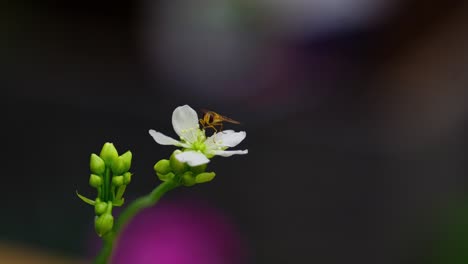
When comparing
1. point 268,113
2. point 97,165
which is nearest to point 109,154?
point 97,165

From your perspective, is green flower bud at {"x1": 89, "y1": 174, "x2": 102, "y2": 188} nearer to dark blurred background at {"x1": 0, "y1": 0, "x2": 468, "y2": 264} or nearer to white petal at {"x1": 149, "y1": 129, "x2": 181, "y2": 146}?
white petal at {"x1": 149, "y1": 129, "x2": 181, "y2": 146}

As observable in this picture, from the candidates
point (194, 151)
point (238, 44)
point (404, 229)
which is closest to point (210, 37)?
point (238, 44)

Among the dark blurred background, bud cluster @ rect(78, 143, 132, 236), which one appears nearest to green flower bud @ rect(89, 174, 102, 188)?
bud cluster @ rect(78, 143, 132, 236)

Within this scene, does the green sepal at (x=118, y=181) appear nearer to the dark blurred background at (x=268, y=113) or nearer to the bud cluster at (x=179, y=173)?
the bud cluster at (x=179, y=173)

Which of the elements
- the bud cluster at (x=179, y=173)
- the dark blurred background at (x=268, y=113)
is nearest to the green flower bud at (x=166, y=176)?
the bud cluster at (x=179, y=173)

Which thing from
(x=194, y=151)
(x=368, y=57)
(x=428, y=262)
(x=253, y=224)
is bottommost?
(x=428, y=262)

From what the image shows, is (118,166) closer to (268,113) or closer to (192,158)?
(192,158)

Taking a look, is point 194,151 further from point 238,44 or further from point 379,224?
point 238,44
